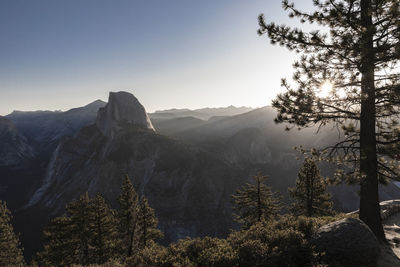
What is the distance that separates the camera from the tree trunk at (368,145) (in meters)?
9.13

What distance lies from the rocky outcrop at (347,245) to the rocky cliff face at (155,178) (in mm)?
64000

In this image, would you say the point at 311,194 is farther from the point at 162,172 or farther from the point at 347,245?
the point at 162,172

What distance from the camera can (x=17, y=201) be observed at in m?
116

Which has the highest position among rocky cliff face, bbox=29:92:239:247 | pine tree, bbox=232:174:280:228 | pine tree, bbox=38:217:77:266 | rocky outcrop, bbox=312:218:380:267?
rocky outcrop, bbox=312:218:380:267

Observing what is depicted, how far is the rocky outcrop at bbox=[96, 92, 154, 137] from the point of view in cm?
12207

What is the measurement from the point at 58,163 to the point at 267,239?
472ft

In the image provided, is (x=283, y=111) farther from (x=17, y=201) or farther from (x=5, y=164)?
(x=5, y=164)

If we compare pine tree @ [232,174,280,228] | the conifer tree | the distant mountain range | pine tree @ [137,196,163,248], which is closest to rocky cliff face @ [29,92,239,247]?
the distant mountain range

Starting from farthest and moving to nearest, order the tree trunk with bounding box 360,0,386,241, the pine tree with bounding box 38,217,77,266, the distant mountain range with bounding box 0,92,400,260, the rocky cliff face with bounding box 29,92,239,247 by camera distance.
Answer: the distant mountain range with bounding box 0,92,400,260 < the rocky cliff face with bounding box 29,92,239,247 < the pine tree with bounding box 38,217,77,266 < the tree trunk with bounding box 360,0,386,241

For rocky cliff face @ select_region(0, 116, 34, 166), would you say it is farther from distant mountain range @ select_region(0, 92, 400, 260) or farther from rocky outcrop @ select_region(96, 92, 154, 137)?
rocky outcrop @ select_region(96, 92, 154, 137)

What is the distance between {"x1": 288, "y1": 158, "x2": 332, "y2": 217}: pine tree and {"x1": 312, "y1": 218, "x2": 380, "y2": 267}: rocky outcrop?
52.7ft

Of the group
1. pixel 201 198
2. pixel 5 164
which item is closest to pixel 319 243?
pixel 201 198

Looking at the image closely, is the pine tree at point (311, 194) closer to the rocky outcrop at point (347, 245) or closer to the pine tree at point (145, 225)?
the rocky outcrop at point (347, 245)

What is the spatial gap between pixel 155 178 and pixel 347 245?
78388mm
